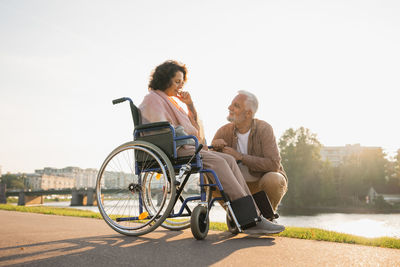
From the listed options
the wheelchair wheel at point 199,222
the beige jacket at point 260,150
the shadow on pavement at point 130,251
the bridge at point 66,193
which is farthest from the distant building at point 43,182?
the wheelchair wheel at point 199,222

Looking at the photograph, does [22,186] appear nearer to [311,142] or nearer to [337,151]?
[311,142]

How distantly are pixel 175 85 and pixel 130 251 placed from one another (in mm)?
1788

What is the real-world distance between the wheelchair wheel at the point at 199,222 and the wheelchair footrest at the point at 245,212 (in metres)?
0.24

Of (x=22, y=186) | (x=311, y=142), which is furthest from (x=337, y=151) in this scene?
(x=22, y=186)

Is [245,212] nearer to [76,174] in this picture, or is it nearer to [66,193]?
[66,193]

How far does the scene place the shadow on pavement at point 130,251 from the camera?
1980mm

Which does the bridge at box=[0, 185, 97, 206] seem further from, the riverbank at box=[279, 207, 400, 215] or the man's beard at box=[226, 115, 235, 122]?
the man's beard at box=[226, 115, 235, 122]

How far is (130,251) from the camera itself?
2287 millimetres

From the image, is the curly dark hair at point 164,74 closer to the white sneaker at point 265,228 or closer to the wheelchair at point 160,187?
the wheelchair at point 160,187

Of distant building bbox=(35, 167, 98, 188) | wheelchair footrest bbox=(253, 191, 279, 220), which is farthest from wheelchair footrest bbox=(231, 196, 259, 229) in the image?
distant building bbox=(35, 167, 98, 188)

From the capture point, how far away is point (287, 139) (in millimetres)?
49344

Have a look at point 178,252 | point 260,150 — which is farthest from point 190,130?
point 178,252

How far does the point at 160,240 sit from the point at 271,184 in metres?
1.21

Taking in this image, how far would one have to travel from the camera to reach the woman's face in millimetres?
3533
